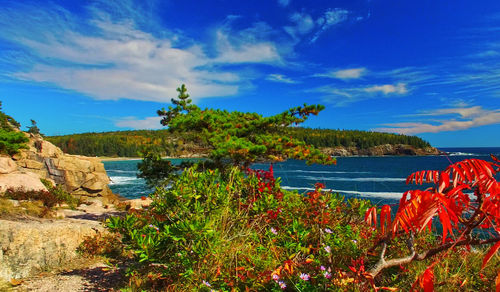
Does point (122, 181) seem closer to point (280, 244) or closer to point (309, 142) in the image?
point (280, 244)

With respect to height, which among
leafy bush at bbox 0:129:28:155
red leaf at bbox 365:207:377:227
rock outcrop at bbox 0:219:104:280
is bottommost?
rock outcrop at bbox 0:219:104:280

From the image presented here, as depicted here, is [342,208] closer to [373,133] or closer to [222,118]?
[222,118]

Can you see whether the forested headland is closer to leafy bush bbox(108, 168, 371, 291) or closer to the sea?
the sea

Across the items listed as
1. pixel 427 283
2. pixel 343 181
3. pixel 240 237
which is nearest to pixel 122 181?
pixel 343 181

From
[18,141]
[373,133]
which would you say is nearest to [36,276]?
[18,141]

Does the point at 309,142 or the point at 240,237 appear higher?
the point at 309,142

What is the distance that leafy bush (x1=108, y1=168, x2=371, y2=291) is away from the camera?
2.89 metres

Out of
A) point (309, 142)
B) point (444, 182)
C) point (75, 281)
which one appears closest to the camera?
point (444, 182)

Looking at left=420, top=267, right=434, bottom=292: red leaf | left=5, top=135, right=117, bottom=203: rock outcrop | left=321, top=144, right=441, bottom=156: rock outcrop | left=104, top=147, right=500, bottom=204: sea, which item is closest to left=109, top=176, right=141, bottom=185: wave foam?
left=104, top=147, right=500, bottom=204: sea

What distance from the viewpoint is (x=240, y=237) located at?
3607 millimetres

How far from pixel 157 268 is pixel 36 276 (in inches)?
106

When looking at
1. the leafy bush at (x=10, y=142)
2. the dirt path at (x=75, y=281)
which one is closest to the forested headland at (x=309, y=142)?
the leafy bush at (x=10, y=142)

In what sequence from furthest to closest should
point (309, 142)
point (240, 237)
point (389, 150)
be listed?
1. point (389, 150)
2. point (309, 142)
3. point (240, 237)

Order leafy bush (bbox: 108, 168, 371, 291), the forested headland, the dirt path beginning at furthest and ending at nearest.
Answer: the forested headland
the dirt path
leafy bush (bbox: 108, 168, 371, 291)
